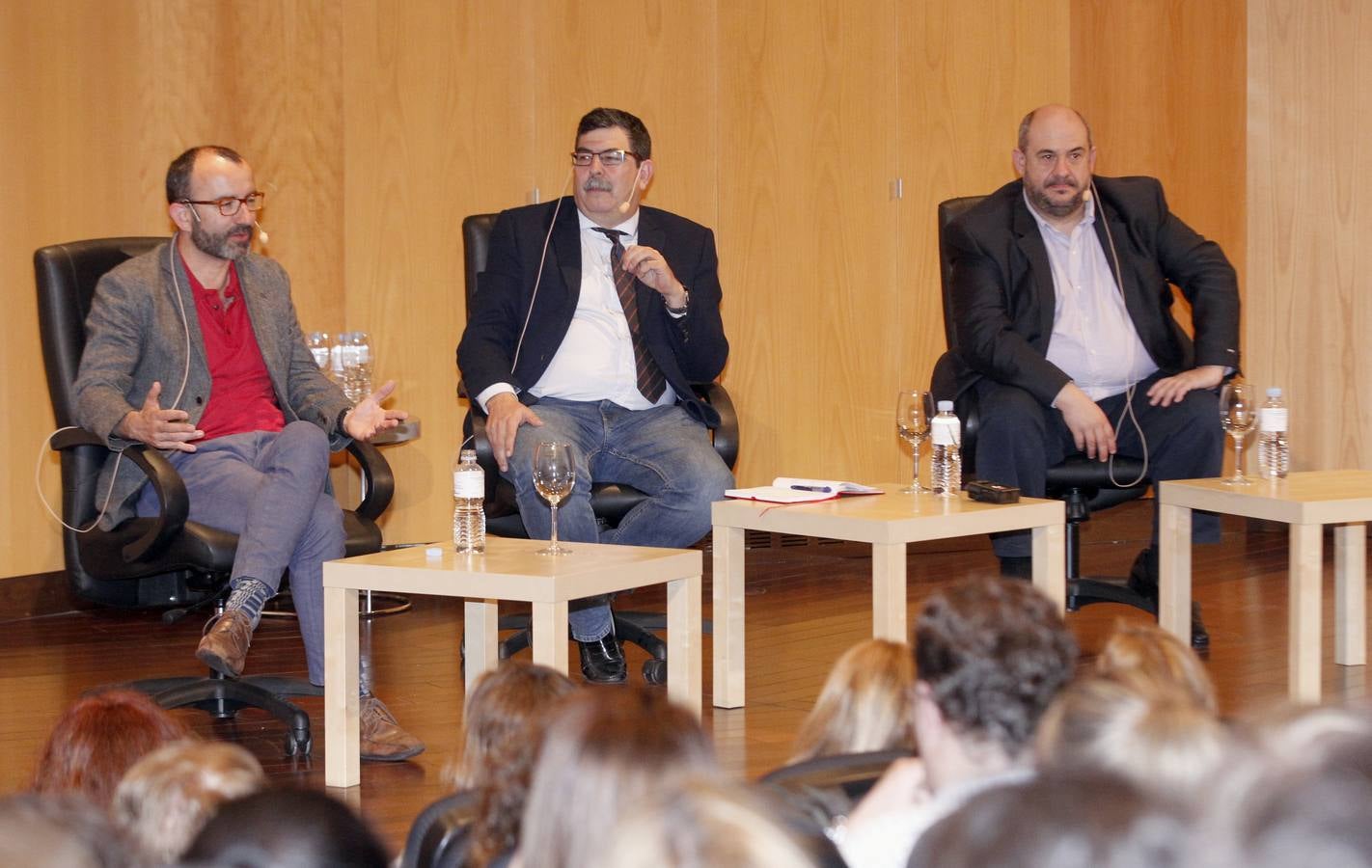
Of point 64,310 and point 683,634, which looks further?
point 64,310

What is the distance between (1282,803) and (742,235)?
15.4ft

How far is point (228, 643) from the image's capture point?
3.06 metres

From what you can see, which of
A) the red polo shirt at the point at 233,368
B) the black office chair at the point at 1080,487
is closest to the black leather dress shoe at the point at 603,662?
the red polo shirt at the point at 233,368

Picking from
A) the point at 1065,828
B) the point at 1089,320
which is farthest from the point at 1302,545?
the point at 1065,828

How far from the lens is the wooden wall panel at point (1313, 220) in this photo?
5562 millimetres

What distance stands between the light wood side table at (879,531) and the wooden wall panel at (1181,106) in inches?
109

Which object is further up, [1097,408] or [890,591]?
[1097,408]

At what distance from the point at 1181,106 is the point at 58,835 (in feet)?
19.1

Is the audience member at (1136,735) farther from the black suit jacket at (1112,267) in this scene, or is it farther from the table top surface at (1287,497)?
the black suit jacket at (1112,267)

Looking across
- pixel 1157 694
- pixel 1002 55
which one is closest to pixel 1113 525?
pixel 1002 55

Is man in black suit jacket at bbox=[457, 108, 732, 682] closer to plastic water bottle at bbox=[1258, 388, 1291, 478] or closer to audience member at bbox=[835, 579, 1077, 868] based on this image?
plastic water bottle at bbox=[1258, 388, 1291, 478]

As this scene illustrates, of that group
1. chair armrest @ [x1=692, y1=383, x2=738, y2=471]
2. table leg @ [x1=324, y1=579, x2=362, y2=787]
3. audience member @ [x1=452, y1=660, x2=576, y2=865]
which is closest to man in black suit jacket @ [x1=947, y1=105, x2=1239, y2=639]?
chair armrest @ [x1=692, y1=383, x2=738, y2=471]

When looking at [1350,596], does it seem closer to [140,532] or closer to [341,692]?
[341,692]

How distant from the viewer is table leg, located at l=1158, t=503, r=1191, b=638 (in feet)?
12.1
